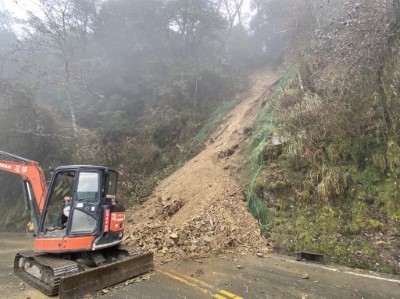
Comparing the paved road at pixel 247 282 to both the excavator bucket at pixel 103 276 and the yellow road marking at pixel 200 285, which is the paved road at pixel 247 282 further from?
the excavator bucket at pixel 103 276

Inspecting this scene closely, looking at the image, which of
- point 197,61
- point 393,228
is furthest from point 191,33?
point 393,228

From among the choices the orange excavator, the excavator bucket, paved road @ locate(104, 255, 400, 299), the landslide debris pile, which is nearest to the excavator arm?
the orange excavator

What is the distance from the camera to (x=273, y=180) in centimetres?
891

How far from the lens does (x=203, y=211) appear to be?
28.5 feet

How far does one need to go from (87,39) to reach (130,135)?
9711 mm

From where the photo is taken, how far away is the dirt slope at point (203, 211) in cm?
754

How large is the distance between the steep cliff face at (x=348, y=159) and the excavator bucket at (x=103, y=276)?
334 centimetres

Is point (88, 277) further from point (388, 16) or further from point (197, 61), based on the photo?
point (197, 61)

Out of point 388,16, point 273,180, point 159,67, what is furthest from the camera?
point 159,67

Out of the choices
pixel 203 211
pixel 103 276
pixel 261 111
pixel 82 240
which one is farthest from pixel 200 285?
pixel 261 111

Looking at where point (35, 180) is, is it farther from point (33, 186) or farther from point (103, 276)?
point (103, 276)

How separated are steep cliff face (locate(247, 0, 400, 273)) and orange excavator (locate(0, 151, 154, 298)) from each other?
3.87m

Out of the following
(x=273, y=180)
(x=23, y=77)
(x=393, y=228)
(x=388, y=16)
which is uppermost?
(x=23, y=77)

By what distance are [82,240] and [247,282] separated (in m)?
3.16
